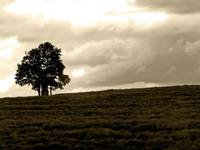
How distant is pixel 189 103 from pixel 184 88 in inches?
633

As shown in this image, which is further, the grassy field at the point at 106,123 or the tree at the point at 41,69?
the tree at the point at 41,69

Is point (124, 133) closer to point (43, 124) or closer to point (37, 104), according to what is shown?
point (43, 124)

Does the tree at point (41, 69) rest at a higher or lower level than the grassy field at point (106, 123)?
higher

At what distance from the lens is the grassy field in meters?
35.7

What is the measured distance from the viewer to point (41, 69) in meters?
101

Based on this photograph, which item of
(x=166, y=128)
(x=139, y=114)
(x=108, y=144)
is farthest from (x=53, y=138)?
(x=139, y=114)

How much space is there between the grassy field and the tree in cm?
3479

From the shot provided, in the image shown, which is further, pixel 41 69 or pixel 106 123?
pixel 41 69

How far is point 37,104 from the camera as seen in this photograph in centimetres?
6338

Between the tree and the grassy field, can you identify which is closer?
the grassy field

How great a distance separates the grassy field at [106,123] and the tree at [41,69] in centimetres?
3479

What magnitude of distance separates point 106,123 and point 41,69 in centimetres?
5937

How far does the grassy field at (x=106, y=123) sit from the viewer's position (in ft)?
117

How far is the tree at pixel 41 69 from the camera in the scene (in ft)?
330
